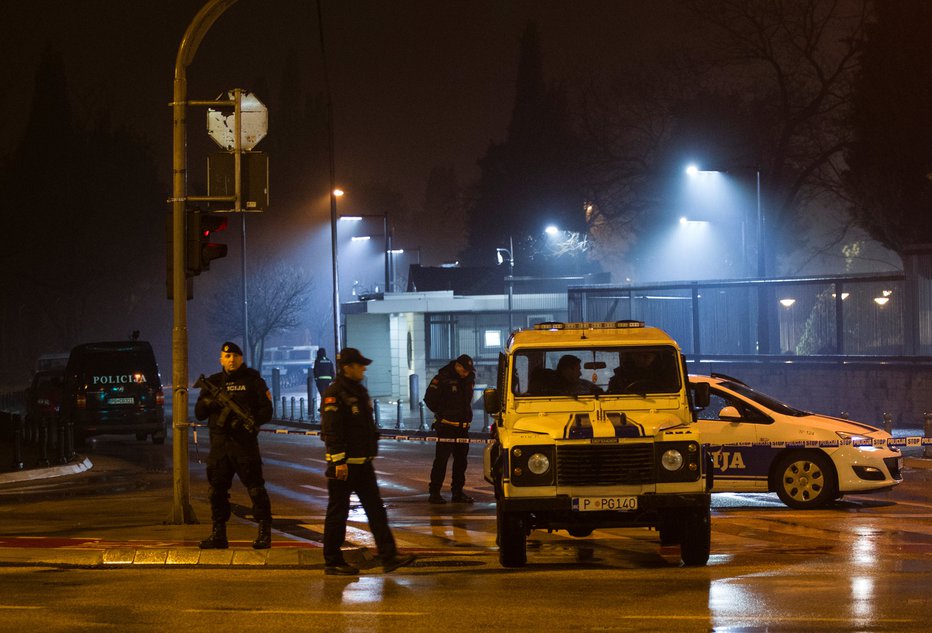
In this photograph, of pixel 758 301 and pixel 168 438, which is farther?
pixel 168 438

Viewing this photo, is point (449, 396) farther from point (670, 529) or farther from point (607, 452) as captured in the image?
point (607, 452)

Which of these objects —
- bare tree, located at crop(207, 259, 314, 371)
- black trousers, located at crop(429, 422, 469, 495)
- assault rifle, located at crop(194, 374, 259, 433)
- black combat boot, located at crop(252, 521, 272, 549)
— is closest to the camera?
assault rifle, located at crop(194, 374, 259, 433)

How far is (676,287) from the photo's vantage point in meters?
29.9

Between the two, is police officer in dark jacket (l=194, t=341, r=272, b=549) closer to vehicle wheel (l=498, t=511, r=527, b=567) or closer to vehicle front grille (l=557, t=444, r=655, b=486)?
vehicle wheel (l=498, t=511, r=527, b=567)

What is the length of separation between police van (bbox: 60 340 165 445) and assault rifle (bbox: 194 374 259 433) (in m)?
15.8

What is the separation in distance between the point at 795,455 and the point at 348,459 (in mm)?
6225

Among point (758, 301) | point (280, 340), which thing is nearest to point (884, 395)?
point (758, 301)

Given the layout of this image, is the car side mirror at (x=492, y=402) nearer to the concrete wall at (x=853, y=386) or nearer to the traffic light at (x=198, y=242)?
the traffic light at (x=198, y=242)

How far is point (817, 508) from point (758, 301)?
14.9 meters

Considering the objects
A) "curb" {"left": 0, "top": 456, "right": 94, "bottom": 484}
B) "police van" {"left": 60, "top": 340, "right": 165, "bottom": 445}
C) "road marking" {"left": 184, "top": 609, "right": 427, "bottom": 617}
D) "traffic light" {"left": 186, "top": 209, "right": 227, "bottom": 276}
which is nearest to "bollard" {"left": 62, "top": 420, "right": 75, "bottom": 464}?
"curb" {"left": 0, "top": 456, "right": 94, "bottom": 484}

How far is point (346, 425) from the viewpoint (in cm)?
1038

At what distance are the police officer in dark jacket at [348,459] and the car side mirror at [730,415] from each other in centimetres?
545

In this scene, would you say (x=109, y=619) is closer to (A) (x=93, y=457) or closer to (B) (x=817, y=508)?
(B) (x=817, y=508)

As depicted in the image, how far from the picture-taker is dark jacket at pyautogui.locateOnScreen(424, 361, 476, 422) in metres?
15.7
